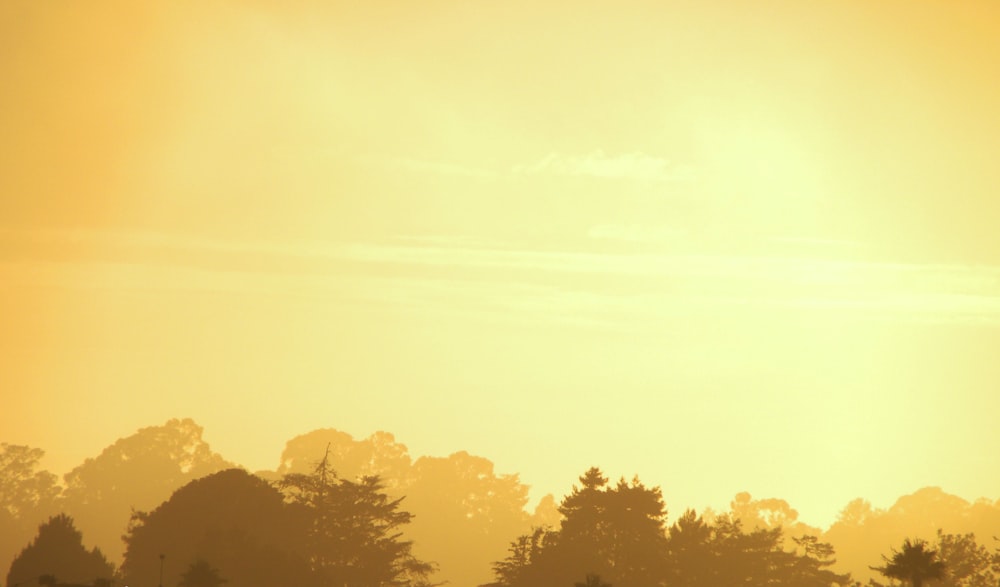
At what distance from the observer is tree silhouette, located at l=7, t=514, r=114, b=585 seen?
105719 mm

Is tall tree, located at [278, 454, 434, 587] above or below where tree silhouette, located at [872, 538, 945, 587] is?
above

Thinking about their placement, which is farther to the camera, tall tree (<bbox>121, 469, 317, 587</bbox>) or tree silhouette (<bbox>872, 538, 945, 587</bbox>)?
tall tree (<bbox>121, 469, 317, 587</bbox>)

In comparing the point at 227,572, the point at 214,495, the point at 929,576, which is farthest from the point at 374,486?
the point at 929,576

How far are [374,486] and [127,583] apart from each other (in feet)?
71.3

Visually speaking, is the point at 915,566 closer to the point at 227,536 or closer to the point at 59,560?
the point at 227,536

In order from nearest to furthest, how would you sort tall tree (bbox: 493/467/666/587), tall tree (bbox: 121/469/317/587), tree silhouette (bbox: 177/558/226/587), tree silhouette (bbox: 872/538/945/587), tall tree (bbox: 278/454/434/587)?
1. tree silhouette (bbox: 177/558/226/587)
2. tree silhouette (bbox: 872/538/945/587)
3. tall tree (bbox: 121/469/317/587)
4. tall tree (bbox: 493/467/666/587)
5. tall tree (bbox: 278/454/434/587)

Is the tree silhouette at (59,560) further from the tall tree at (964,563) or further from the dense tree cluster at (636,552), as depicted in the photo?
the tall tree at (964,563)

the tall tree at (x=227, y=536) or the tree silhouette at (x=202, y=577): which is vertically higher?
the tall tree at (x=227, y=536)

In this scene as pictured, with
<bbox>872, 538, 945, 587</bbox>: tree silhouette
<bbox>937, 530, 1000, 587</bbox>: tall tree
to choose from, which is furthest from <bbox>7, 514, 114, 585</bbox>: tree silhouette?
<bbox>937, 530, 1000, 587</bbox>: tall tree

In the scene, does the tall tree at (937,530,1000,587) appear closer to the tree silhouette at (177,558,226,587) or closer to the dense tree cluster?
the dense tree cluster

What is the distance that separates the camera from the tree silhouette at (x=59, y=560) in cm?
10572

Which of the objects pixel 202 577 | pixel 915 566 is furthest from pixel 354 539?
pixel 915 566

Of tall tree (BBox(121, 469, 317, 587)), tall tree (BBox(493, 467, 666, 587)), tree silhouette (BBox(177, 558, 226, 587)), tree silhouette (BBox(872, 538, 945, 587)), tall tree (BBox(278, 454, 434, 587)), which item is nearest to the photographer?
tree silhouette (BBox(177, 558, 226, 587))

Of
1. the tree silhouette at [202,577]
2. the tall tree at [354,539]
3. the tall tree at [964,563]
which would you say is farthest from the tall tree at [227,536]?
the tall tree at [964,563]
